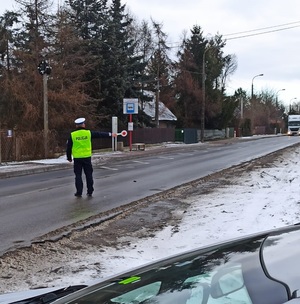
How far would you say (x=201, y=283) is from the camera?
77.5 inches

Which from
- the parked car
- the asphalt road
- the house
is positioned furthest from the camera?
the house

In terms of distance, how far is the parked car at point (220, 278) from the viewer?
1.73 metres

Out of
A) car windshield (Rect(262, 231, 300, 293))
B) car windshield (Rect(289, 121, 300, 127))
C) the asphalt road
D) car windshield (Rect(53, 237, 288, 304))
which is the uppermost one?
car windshield (Rect(289, 121, 300, 127))

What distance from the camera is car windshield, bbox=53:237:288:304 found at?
1.75 metres

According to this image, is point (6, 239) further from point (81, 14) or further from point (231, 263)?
point (81, 14)

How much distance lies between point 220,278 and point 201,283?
0.28 feet

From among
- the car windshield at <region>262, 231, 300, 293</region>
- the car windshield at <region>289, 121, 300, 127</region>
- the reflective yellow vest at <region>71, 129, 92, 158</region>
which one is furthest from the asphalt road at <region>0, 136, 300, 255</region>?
the car windshield at <region>289, 121, 300, 127</region>

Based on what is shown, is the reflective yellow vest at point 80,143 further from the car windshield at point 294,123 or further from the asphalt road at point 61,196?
the car windshield at point 294,123

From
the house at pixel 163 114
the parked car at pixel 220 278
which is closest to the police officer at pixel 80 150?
the parked car at pixel 220 278

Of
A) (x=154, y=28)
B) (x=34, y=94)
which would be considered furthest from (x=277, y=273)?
(x=154, y=28)

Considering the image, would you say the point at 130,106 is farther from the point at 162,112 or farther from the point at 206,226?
the point at 206,226

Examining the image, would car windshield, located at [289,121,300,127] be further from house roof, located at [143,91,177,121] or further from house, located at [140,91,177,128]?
house roof, located at [143,91,177,121]

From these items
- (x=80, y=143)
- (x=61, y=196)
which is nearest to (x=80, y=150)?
(x=80, y=143)

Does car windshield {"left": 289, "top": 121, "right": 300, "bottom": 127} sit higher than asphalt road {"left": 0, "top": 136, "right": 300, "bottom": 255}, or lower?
higher
